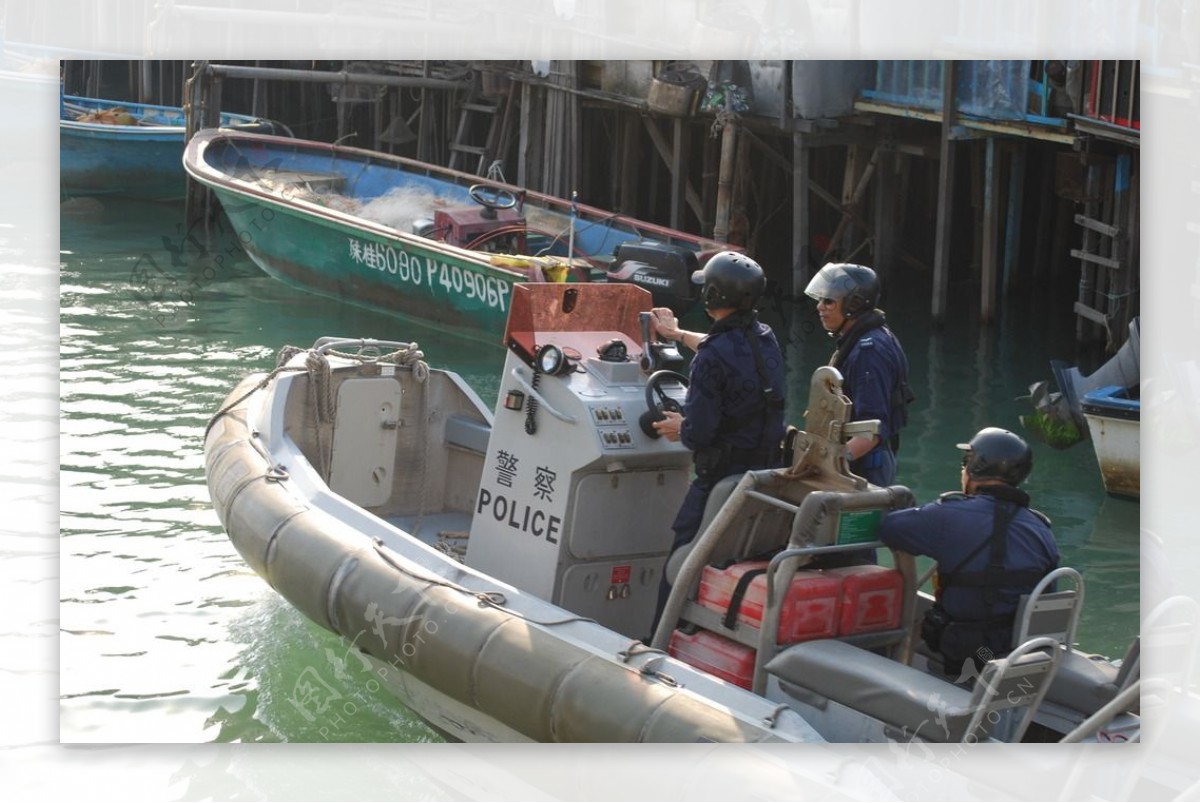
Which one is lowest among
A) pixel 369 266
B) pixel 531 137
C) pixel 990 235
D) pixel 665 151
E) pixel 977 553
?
pixel 977 553

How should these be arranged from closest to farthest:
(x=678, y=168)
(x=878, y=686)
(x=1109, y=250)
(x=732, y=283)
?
1. (x=878, y=686)
2. (x=732, y=283)
3. (x=1109, y=250)
4. (x=678, y=168)

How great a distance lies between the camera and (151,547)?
24.7ft

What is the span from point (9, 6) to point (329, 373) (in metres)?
2.23

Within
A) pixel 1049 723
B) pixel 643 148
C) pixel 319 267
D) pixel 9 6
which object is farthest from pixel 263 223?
pixel 1049 723

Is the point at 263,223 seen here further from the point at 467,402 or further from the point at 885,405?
the point at 885,405

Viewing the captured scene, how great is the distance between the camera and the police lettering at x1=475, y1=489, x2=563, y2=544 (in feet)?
18.0

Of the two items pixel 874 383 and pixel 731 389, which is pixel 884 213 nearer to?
pixel 874 383

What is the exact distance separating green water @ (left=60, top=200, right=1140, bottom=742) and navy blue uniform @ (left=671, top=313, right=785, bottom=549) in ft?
4.92

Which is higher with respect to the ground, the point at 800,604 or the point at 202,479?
the point at 800,604

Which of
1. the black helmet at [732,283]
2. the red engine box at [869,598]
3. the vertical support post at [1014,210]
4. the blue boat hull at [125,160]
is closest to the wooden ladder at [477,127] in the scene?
the blue boat hull at [125,160]

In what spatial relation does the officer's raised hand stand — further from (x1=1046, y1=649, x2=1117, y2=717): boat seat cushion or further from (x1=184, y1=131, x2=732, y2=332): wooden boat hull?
(x1=184, y1=131, x2=732, y2=332): wooden boat hull

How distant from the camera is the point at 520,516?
5637 mm

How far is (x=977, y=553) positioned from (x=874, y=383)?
3.02ft

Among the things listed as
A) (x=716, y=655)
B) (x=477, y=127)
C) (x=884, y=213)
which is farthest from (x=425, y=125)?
(x=716, y=655)
